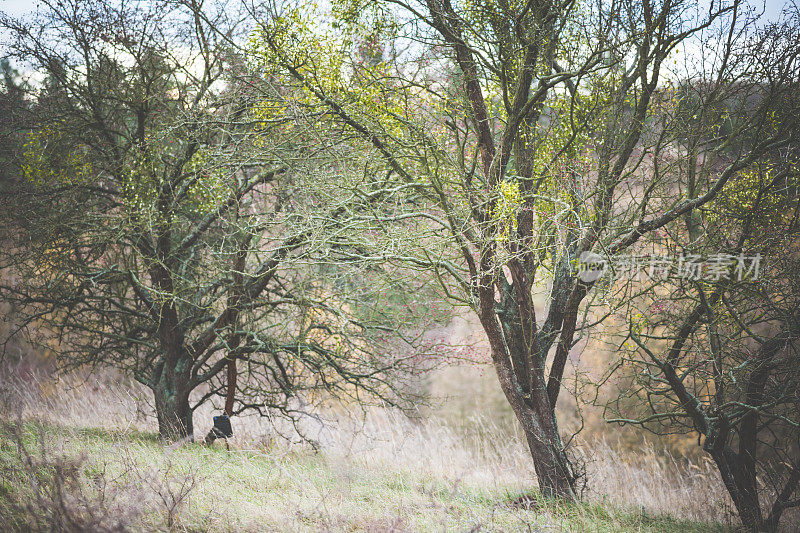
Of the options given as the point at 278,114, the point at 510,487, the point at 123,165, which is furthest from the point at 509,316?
the point at 123,165

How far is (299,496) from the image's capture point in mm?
4828

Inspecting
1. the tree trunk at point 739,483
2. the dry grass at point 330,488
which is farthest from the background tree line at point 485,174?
the dry grass at point 330,488

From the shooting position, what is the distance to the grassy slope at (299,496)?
4016mm

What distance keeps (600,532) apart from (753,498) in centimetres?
211

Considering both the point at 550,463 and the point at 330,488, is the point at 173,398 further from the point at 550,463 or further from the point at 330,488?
the point at 550,463

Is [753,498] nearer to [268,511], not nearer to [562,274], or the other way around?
[562,274]

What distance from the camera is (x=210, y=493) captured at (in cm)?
448

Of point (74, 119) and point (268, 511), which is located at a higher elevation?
point (74, 119)

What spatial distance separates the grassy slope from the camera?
4016 millimetres

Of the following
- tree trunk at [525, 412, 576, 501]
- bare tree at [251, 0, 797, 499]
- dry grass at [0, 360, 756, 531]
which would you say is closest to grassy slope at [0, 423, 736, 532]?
dry grass at [0, 360, 756, 531]

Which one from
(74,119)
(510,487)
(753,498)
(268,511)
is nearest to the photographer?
(268,511)

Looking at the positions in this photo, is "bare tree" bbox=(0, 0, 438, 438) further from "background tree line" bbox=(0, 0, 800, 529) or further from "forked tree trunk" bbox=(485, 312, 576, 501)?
"forked tree trunk" bbox=(485, 312, 576, 501)

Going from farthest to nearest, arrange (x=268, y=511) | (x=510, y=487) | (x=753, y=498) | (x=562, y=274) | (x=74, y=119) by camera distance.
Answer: (x=74, y=119) < (x=510, y=487) < (x=562, y=274) < (x=753, y=498) < (x=268, y=511)

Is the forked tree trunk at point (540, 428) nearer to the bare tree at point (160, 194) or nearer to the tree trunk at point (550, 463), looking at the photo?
the tree trunk at point (550, 463)
